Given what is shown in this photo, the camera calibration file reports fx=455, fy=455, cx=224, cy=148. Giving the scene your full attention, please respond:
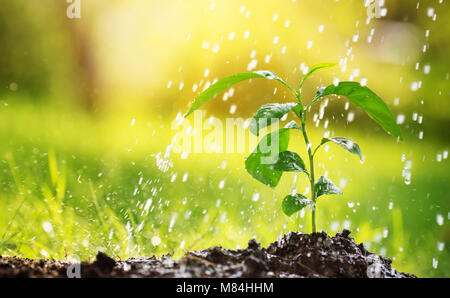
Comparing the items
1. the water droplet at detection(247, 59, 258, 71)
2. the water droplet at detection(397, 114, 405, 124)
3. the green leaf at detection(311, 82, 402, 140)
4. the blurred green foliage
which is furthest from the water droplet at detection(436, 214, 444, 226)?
the water droplet at detection(247, 59, 258, 71)

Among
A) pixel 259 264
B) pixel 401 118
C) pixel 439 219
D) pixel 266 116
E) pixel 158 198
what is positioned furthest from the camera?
pixel 401 118

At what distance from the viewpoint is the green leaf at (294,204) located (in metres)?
0.90

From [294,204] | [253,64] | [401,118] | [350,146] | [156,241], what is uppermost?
[253,64]

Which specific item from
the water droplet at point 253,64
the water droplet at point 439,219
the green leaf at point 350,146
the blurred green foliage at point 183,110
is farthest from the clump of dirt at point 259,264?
the water droplet at point 253,64

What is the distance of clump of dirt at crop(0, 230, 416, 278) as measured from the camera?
2.41 feet

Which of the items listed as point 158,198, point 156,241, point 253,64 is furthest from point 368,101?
point 253,64

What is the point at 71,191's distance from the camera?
5.72 ft

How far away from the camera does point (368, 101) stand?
88cm

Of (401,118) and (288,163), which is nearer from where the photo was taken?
(288,163)

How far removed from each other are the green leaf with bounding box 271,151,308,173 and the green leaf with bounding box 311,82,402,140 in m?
0.13

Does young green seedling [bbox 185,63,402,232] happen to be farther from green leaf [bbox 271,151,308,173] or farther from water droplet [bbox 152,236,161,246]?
water droplet [bbox 152,236,161,246]

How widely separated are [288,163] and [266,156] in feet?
0.16

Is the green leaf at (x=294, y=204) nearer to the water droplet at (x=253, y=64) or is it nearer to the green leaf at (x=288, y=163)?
the green leaf at (x=288, y=163)

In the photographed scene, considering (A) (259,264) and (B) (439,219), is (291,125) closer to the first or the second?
(A) (259,264)
